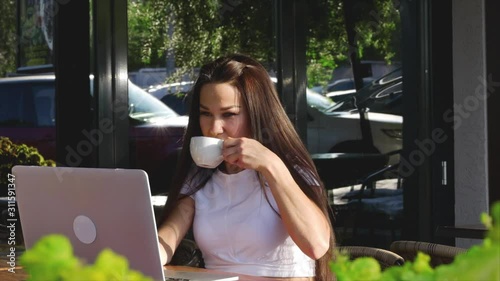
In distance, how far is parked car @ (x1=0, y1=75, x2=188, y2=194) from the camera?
12.0 feet

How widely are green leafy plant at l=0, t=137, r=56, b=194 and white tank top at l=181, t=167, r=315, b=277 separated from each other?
154 cm

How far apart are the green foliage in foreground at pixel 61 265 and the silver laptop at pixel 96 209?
3.43ft

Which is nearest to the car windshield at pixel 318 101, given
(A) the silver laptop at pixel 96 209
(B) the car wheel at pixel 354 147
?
(B) the car wheel at pixel 354 147

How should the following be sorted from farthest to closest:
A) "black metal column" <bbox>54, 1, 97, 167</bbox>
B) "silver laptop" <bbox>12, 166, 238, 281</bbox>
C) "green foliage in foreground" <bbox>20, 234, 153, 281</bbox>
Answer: "black metal column" <bbox>54, 1, 97, 167</bbox> < "silver laptop" <bbox>12, 166, 238, 281</bbox> < "green foliage in foreground" <bbox>20, 234, 153, 281</bbox>

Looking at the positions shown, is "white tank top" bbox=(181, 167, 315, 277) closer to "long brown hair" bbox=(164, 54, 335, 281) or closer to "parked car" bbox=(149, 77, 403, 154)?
"long brown hair" bbox=(164, 54, 335, 281)

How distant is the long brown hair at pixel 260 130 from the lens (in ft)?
7.38

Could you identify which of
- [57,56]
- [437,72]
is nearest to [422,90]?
[437,72]

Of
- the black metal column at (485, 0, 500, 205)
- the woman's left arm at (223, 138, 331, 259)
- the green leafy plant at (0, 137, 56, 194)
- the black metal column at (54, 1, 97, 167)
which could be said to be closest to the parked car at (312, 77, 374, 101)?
the black metal column at (485, 0, 500, 205)

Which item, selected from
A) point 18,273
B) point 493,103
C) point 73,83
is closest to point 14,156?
point 73,83

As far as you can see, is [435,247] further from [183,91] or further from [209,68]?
[183,91]

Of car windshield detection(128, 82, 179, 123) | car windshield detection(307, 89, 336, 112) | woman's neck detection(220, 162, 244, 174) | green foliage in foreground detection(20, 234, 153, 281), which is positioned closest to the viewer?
green foliage in foreground detection(20, 234, 153, 281)

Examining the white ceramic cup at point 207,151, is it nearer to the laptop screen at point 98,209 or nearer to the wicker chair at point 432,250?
the laptop screen at point 98,209

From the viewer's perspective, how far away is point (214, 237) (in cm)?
223

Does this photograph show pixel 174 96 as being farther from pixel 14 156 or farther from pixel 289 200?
pixel 289 200
